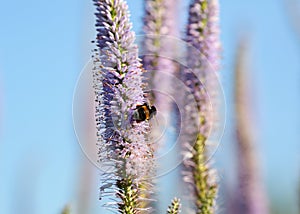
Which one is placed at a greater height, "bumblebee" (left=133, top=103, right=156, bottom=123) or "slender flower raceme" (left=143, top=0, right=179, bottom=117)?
"slender flower raceme" (left=143, top=0, right=179, bottom=117)

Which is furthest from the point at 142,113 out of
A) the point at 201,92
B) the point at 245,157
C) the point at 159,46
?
the point at 245,157

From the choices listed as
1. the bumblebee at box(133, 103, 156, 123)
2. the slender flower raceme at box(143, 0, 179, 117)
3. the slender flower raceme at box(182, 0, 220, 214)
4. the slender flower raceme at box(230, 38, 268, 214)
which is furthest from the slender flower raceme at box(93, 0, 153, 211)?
the slender flower raceme at box(230, 38, 268, 214)

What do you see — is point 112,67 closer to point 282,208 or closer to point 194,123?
point 194,123

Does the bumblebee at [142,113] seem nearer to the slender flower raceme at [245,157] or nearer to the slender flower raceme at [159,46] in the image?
the slender flower raceme at [159,46]

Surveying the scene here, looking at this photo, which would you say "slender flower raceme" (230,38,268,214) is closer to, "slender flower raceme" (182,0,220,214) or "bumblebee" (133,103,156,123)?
"slender flower raceme" (182,0,220,214)

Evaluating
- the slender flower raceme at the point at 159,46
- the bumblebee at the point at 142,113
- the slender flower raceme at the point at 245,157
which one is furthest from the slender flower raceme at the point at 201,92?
the bumblebee at the point at 142,113

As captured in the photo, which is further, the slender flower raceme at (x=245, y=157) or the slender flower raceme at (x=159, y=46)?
the slender flower raceme at (x=245, y=157)
